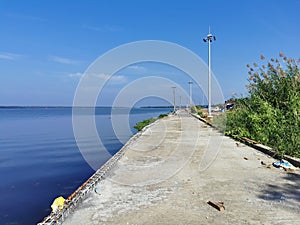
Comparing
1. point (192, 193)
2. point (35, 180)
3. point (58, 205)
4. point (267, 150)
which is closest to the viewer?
point (58, 205)

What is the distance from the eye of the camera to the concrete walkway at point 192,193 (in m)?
3.34

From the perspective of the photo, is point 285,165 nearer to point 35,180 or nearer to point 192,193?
point 192,193

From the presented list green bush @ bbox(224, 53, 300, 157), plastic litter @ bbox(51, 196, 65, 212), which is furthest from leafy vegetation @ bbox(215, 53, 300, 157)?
plastic litter @ bbox(51, 196, 65, 212)

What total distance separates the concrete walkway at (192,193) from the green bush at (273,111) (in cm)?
104

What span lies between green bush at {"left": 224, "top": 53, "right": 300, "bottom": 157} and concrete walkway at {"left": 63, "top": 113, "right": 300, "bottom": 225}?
1036 mm

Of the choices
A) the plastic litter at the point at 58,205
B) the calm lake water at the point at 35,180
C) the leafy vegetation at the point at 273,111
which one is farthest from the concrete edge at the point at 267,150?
the calm lake water at the point at 35,180

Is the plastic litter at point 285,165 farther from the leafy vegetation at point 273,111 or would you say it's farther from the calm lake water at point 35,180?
the calm lake water at point 35,180

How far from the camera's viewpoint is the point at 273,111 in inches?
395

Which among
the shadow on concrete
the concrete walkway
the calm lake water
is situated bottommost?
the calm lake water

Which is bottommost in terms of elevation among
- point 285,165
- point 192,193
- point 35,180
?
point 35,180

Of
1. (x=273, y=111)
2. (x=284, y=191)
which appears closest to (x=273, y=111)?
(x=273, y=111)

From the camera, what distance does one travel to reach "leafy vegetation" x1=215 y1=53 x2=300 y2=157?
743 cm

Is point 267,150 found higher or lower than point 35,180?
higher

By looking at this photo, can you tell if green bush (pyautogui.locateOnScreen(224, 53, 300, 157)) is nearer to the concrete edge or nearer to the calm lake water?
the concrete edge
